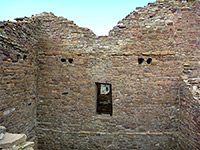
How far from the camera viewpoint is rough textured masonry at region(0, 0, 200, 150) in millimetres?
4840

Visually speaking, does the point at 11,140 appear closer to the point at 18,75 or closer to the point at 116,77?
the point at 18,75

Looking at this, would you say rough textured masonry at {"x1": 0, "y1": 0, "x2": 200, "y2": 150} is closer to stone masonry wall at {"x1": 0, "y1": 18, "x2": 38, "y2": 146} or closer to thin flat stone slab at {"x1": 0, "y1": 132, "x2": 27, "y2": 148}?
stone masonry wall at {"x1": 0, "y1": 18, "x2": 38, "y2": 146}

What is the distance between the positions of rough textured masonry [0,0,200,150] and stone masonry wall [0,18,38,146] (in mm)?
54

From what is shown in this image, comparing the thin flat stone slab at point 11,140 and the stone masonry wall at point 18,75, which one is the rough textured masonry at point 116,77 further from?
the thin flat stone slab at point 11,140

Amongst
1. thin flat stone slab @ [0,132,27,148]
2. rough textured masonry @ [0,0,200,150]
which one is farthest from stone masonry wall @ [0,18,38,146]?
thin flat stone slab @ [0,132,27,148]

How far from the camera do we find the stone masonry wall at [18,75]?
370 cm

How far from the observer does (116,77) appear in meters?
4.98

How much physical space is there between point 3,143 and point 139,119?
4099 millimetres

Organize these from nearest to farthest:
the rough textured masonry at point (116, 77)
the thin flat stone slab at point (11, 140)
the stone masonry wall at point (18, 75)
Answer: the thin flat stone slab at point (11, 140), the stone masonry wall at point (18, 75), the rough textured masonry at point (116, 77)

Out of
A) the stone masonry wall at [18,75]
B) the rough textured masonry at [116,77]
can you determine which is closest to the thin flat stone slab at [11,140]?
the stone masonry wall at [18,75]

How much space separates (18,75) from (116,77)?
333cm

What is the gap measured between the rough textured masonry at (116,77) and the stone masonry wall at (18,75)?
0.18 ft

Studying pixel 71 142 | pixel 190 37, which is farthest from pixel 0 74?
pixel 190 37

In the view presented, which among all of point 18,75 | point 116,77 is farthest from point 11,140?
point 116,77
